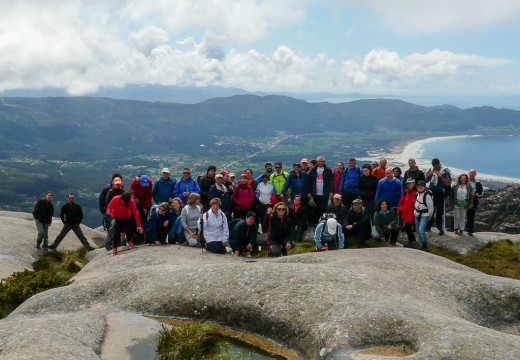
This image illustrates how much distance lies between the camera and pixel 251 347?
14.2 m

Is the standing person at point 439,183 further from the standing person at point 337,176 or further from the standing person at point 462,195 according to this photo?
the standing person at point 337,176

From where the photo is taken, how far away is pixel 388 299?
1530 centimetres

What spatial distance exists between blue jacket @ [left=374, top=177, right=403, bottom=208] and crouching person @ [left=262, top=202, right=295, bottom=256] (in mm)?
6514

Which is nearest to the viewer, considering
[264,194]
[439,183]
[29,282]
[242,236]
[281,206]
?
[29,282]

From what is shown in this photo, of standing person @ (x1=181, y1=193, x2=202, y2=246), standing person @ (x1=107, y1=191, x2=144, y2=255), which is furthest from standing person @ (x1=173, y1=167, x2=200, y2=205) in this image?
standing person @ (x1=107, y1=191, x2=144, y2=255)

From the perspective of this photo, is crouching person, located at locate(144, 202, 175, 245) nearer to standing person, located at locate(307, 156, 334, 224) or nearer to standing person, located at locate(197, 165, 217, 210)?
standing person, located at locate(197, 165, 217, 210)

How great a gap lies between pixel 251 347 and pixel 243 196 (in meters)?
13.7

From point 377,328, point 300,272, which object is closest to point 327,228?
point 300,272

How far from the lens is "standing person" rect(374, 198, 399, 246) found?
26353mm

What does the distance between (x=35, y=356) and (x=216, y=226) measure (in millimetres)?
12970

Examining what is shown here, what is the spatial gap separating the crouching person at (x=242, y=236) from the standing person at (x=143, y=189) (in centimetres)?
640

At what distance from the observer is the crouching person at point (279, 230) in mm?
24047

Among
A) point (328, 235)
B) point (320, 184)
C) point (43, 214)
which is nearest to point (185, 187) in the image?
point (320, 184)

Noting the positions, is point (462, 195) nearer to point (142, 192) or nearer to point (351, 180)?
point (351, 180)
